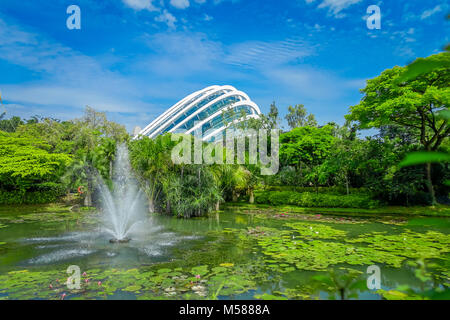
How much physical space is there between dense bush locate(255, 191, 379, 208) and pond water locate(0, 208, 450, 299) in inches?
137

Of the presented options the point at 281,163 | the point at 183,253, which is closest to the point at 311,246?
the point at 183,253

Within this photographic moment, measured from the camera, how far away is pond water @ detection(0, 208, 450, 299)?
3.66 m

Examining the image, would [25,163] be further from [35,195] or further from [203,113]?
[203,113]

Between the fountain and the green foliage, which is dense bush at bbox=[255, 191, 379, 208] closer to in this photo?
the fountain

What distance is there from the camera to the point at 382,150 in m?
12.9

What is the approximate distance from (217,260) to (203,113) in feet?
100

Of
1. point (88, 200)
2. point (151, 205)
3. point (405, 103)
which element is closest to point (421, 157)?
point (405, 103)

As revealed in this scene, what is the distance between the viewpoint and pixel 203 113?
3453 cm

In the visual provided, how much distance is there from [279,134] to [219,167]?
315 inches

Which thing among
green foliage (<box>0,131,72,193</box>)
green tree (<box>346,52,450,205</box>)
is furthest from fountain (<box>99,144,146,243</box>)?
green tree (<box>346,52,450,205</box>)

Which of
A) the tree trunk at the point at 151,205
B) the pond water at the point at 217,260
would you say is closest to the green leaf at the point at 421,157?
the pond water at the point at 217,260

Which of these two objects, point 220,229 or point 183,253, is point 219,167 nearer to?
point 220,229

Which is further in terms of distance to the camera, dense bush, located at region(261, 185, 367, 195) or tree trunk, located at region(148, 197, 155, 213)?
dense bush, located at region(261, 185, 367, 195)

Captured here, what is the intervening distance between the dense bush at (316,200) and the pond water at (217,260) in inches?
137
